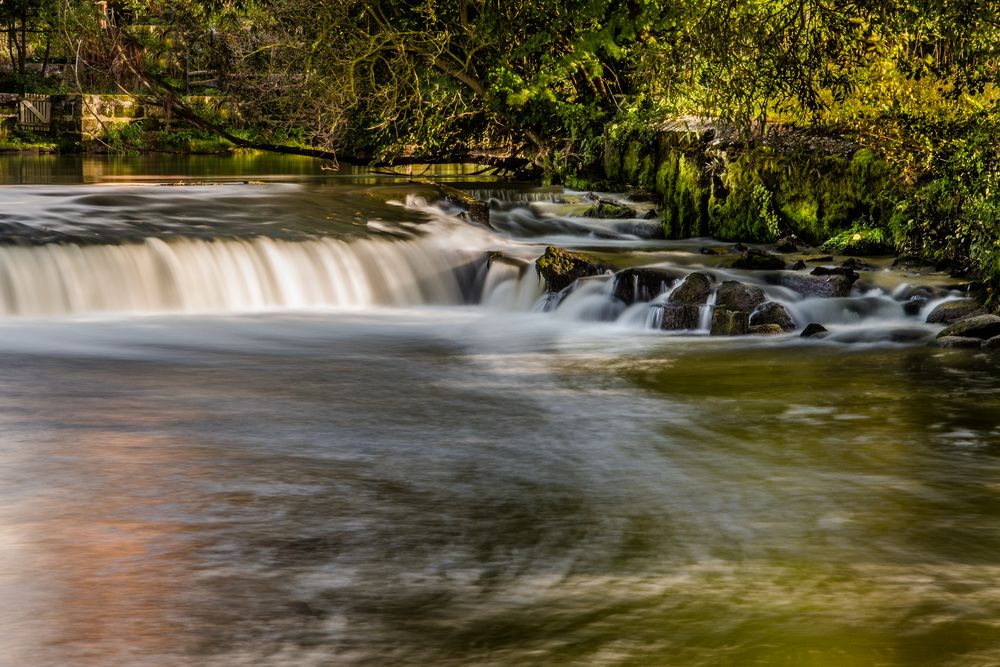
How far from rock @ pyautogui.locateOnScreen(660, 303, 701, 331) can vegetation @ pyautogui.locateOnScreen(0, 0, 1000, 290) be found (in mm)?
2137

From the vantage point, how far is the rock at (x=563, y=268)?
571 inches

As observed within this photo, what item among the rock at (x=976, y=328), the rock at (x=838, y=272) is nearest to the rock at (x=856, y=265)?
the rock at (x=838, y=272)

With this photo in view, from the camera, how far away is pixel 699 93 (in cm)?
1869

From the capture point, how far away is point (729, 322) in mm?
12406

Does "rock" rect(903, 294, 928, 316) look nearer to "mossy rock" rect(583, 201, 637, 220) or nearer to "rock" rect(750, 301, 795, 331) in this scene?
"rock" rect(750, 301, 795, 331)

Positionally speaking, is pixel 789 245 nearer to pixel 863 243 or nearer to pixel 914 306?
pixel 863 243

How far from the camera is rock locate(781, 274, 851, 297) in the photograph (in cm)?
1329

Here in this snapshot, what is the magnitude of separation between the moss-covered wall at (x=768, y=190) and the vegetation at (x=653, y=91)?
0.09 ft

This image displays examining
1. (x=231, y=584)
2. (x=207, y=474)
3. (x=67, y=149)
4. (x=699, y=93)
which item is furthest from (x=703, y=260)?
(x=67, y=149)

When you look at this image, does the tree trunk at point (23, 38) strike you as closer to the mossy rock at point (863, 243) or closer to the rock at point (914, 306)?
the mossy rock at point (863, 243)

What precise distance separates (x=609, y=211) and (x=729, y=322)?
→ 7023mm

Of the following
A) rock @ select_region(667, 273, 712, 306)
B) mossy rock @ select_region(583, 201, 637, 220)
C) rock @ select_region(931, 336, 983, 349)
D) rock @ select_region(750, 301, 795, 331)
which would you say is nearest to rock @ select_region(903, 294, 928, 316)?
rock @ select_region(931, 336, 983, 349)

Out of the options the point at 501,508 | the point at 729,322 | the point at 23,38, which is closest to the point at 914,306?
the point at 729,322

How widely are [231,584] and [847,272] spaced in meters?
9.75
